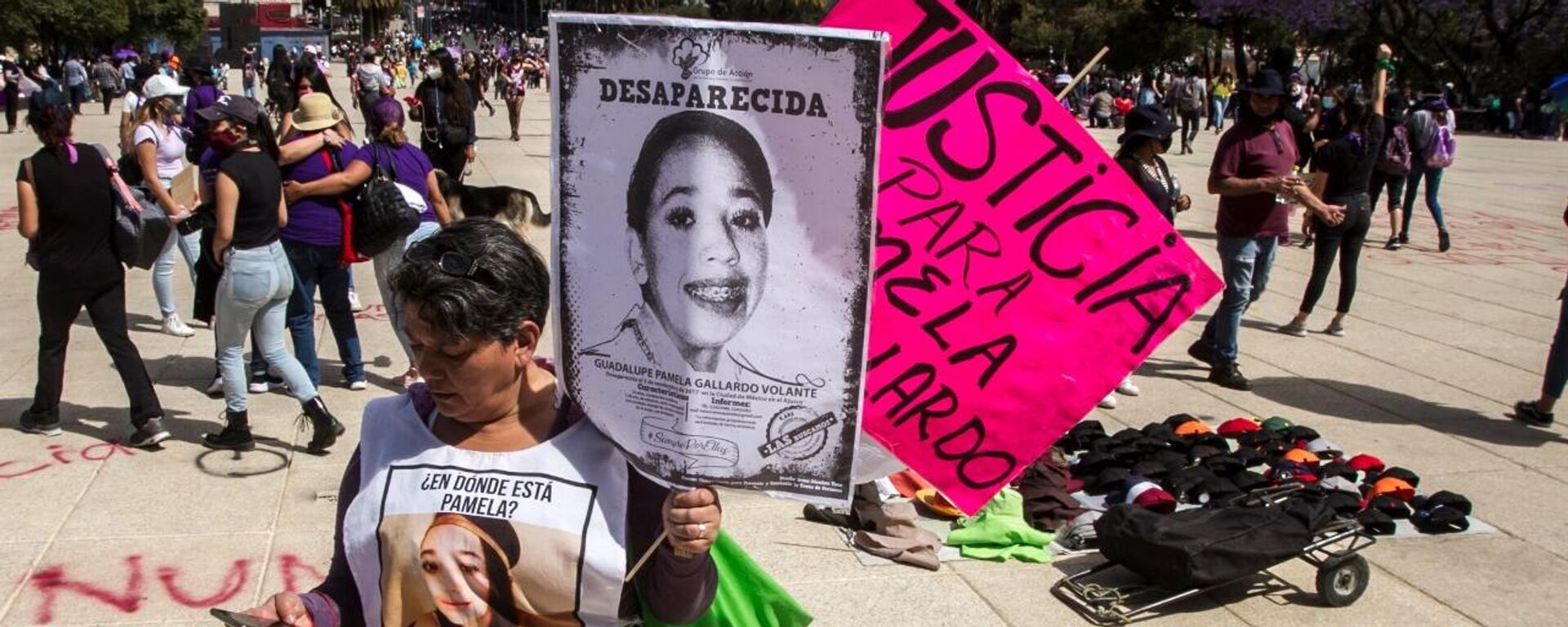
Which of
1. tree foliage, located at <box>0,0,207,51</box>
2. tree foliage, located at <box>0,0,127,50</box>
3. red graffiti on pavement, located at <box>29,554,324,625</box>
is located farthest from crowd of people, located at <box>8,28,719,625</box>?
tree foliage, located at <box>0,0,207,51</box>

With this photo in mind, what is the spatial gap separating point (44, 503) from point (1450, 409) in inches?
288

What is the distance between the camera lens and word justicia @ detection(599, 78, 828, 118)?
195 cm

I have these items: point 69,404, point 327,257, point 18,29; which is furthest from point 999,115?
point 18,29

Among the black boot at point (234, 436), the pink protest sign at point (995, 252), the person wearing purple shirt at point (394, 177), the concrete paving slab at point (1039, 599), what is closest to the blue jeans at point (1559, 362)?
the concrete paving slab at point (1039, 599)

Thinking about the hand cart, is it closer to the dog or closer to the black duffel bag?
the black duffel bag

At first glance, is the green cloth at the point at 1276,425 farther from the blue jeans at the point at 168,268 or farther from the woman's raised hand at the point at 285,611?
the blue jeans at the point at 168,268

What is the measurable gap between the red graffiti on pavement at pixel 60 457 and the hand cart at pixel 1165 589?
174 inches

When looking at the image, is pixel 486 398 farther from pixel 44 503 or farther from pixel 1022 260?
pixel 44 503

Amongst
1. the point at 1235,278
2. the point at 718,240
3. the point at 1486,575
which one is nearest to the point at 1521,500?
the point at 1486,575

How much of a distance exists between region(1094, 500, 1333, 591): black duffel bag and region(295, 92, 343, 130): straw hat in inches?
166

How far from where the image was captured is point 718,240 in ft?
6.56

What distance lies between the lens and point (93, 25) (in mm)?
41281

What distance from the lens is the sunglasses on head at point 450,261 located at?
82.5 inches

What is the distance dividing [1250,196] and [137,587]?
603cm
